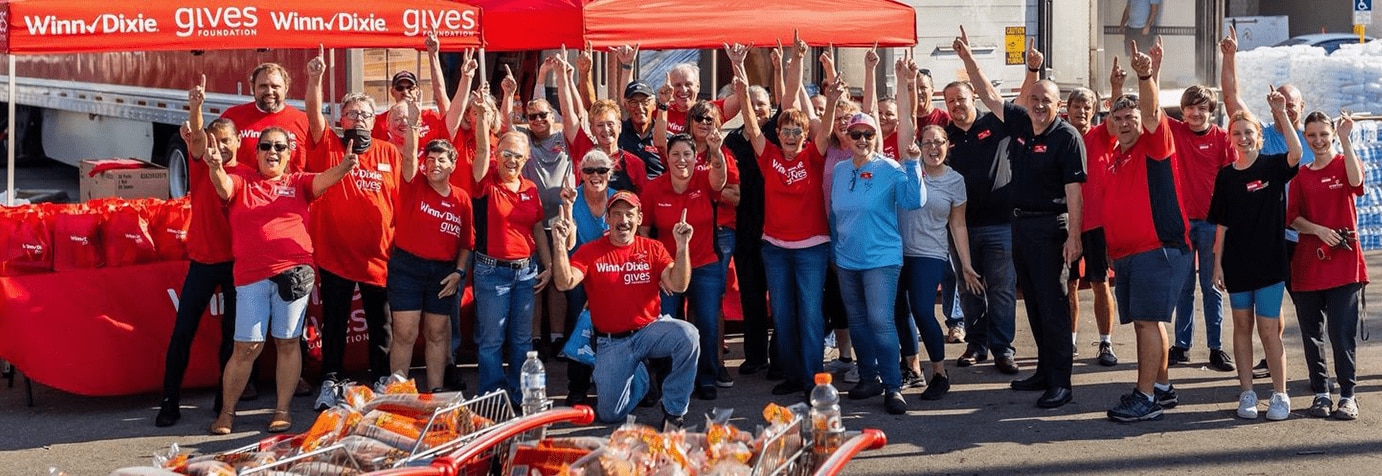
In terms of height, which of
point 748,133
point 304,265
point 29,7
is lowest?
point 304,265

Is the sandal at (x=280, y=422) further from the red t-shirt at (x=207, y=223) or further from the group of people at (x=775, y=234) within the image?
the red t-shirt at (x=207, y=223)

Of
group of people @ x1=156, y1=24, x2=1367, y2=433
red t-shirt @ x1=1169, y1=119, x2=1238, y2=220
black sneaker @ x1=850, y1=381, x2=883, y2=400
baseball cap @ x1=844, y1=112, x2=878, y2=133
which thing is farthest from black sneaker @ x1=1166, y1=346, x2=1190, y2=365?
baseball cap @ x1=844, y1=112, x2=878, y2=133

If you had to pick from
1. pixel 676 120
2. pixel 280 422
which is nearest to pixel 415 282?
pixel 280 422

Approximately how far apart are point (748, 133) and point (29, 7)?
389cm

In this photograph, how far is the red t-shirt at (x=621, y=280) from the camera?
775 centimetres

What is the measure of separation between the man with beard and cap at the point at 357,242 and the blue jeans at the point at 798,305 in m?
2.07

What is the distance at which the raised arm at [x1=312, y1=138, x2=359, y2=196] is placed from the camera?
761cm

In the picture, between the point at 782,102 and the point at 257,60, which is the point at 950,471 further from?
the point at 257,60

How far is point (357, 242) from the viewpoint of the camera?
27.3 ft

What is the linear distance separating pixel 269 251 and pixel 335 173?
1.61 ft

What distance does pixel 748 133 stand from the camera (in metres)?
8.59

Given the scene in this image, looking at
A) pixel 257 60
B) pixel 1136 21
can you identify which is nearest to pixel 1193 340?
pixel 1136 21

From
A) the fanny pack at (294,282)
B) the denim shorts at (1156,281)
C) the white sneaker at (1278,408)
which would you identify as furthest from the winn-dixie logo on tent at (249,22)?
the white sneaker at (1278,408)

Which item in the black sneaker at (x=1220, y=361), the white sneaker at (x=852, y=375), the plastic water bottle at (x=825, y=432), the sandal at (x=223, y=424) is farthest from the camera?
the black sneaker at (x=1220, y=361)
